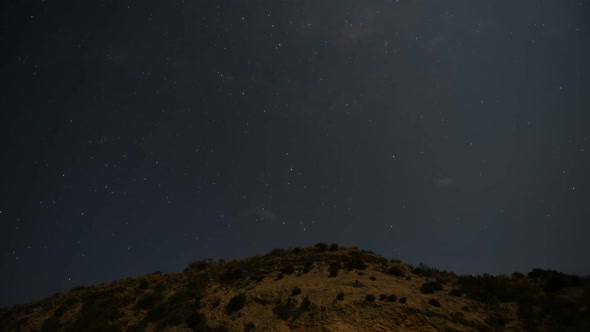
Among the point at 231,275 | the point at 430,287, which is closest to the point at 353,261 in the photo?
the point at 430,287

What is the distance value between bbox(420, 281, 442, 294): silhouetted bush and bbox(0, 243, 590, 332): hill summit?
72 mm

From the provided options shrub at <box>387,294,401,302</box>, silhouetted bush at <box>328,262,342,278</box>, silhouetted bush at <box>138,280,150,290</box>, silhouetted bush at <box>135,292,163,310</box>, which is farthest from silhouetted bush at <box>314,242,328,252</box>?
silhouetted bush at <box>138,280,150,290</box>

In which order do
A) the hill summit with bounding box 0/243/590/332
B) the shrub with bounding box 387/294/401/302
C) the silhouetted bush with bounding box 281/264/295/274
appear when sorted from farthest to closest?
the silhouetted bush with bounding box 281/264/295/274 < the shrub with bounding box 387/294/401/302 < the hill summit with bounding box 0/243/590/332

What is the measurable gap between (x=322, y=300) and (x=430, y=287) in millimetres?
8802

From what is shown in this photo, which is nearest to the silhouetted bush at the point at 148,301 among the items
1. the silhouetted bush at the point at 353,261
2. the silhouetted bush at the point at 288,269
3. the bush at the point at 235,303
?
the bush at the point at 235,303

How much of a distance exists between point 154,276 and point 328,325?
76.9 feet

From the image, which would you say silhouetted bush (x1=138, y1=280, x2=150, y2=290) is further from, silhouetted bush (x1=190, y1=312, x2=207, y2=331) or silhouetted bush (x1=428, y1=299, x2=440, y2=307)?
silhouetted bush (x1=428, y1=299, x2=440, y2=307)

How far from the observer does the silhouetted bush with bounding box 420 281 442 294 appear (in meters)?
23.5

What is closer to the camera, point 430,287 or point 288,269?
point 430,287

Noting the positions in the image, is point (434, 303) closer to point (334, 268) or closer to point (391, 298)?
point (391, 298)

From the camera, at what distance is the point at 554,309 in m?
20.4

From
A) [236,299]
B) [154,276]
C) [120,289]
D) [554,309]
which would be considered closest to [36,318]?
[120,289]

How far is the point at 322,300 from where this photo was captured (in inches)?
838

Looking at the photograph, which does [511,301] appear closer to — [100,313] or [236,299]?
[236,299]
